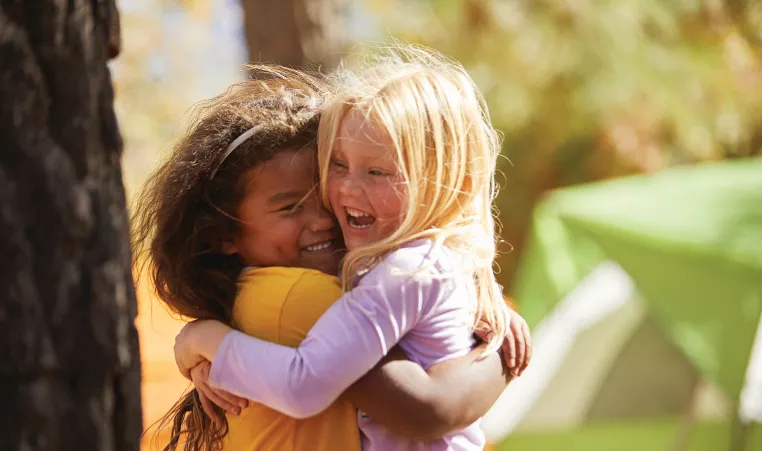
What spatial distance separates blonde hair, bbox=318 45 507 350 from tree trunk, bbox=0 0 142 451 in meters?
0.55

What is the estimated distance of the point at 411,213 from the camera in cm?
181

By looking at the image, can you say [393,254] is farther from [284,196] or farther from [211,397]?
[211,397]

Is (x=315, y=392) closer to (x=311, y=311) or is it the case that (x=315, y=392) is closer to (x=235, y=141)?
(x=311, y=311)

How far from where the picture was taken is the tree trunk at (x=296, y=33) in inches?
210

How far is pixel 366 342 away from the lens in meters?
1.68

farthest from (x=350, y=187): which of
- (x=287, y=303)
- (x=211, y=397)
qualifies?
(x=211, y=397)

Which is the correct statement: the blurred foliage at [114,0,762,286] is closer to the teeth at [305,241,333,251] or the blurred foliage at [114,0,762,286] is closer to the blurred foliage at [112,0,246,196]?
the blurred foliage at [112,0,246,196]

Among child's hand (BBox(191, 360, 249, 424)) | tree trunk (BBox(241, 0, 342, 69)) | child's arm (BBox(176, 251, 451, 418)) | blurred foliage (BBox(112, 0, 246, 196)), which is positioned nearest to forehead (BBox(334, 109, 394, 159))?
child's arm (BBox(176, 251, 451, 418))

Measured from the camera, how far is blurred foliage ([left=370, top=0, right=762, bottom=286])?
9.25 meters

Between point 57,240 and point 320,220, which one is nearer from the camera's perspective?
point 57,240

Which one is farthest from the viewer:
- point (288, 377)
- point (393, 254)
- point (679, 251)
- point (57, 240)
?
point (679, 251)

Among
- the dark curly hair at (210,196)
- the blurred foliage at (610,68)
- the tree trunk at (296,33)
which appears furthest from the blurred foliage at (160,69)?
the dark curly hair at (210,196)

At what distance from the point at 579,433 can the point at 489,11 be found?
5.29 m

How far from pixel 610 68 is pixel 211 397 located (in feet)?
26.9
